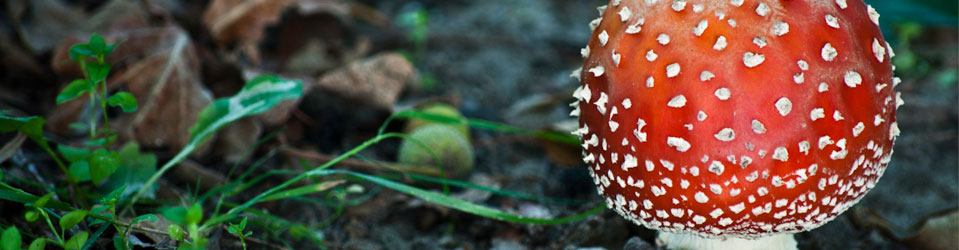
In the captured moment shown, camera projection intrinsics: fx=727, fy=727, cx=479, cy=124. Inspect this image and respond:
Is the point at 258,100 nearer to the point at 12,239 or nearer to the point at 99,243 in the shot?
the point at 99,243

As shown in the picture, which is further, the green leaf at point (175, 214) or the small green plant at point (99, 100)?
the small green plant at point (99, 100)

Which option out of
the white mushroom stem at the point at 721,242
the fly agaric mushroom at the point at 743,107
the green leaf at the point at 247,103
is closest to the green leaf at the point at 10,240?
the green leaf at the point at 247,103

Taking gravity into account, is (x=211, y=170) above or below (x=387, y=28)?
above

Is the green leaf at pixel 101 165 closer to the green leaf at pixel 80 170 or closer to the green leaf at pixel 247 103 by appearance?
the green leaf at pixel 80 170

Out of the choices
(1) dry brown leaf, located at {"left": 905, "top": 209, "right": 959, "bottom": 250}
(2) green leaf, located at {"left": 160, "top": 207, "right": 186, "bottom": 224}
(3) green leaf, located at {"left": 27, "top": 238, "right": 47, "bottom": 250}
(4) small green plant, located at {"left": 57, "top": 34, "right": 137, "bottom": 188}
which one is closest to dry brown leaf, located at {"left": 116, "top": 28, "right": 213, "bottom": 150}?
(4) small green plant, located at {"left": 57, "top": 34, "right": 137, "bottom": 188}

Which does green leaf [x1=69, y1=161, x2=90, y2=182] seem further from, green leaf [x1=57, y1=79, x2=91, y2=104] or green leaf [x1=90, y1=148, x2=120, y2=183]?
green leaf [x1=57, y1=79, x2=91, y2=104]

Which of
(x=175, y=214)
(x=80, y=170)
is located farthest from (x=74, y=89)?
(x=175, y=214)

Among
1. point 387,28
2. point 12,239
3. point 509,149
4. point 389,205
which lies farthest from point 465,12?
point 12,239
